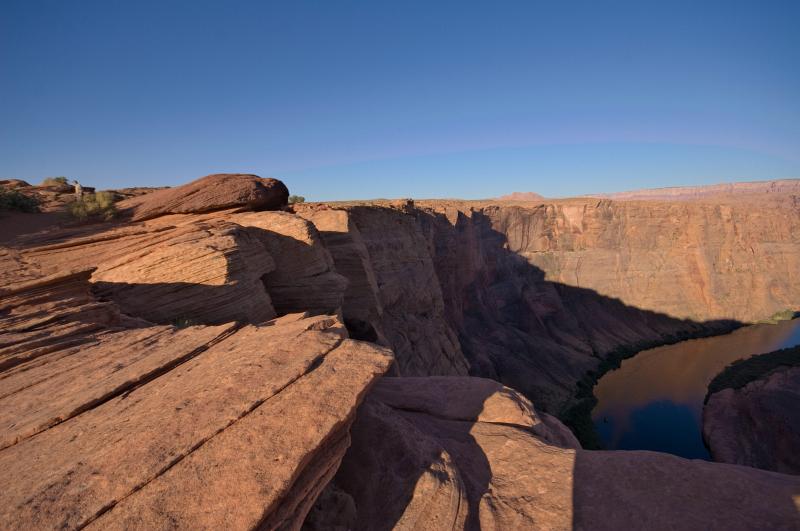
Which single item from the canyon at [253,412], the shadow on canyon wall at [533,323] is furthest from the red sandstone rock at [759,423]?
the canyon at [253,412]

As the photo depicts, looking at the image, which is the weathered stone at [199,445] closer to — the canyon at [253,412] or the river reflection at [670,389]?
the canyon at [253,412]

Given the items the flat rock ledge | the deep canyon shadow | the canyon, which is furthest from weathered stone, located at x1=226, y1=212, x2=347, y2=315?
the flat rock ledge

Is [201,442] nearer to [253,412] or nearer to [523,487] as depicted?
[253,412]

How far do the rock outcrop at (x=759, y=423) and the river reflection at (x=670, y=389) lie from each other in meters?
2.03

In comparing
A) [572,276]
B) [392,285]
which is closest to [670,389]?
[572,276]

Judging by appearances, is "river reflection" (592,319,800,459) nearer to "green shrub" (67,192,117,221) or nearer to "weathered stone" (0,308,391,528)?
"weathered stone" (0,308,391,528)

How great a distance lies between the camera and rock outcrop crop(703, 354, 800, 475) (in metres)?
18.9

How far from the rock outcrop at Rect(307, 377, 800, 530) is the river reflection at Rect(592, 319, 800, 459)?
2396 centimetres

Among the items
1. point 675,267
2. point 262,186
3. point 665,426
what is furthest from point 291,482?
point 675,267

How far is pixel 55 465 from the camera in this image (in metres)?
3.53

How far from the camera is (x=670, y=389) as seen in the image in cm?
3222

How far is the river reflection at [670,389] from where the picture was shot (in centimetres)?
2606

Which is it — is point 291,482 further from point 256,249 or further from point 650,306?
point 650,306

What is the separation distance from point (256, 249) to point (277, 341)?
5.56m
